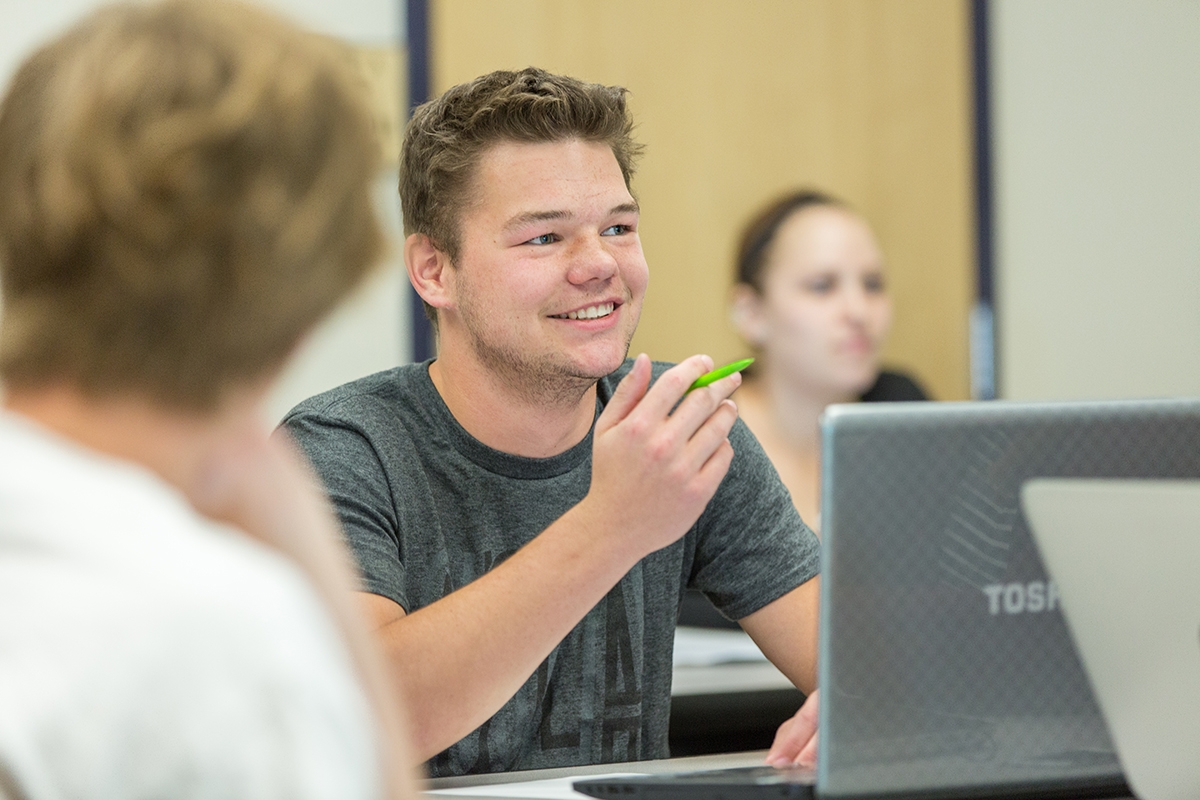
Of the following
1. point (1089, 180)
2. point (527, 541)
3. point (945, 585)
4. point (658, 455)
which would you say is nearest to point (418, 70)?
point (527, 541)

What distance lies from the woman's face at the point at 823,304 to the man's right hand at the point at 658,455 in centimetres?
153

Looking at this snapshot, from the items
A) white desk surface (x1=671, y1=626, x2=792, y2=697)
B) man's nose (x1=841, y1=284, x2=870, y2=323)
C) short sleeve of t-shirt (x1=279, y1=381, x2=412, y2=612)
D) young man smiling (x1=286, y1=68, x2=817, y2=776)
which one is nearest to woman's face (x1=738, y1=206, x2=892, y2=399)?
man's nose (x1=841, y1=284, x2=870, y2=323)

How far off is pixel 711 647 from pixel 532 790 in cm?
96

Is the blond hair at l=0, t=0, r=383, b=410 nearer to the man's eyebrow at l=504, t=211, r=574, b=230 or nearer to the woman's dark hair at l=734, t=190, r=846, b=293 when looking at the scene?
the man's eyebrow at l=504, t=211, r=574, b=230

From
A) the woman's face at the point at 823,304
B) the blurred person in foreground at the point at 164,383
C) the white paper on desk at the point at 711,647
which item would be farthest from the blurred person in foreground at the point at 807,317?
the blurred person in foreground at the point at 164,383

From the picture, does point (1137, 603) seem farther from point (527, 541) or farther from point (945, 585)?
point (527, 541)

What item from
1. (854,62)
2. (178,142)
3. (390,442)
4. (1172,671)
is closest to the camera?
(178,142)

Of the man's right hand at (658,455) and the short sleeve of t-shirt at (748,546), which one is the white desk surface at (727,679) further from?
the man's right hand at (658,455)

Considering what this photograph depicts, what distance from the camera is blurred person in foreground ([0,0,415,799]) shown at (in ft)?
1.47

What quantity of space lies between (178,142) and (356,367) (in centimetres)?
206

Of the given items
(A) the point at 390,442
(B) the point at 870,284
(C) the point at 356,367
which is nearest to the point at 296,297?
(A) the point at 390,442

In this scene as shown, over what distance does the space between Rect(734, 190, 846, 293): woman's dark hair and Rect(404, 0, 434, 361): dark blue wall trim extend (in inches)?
25.8

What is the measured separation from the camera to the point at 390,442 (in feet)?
4.20

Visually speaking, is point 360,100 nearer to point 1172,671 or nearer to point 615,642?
point 1172,671
